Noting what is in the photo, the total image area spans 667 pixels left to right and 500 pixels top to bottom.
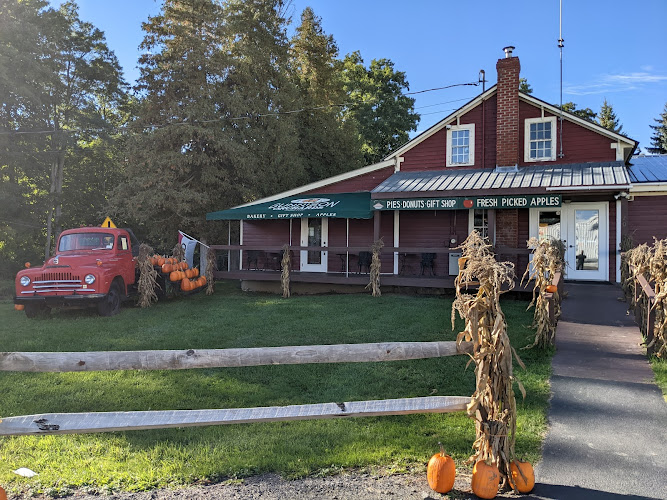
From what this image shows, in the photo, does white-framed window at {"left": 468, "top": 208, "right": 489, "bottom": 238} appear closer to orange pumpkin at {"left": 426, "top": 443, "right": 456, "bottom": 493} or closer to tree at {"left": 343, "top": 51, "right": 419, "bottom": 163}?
orange pumpkin at {"left": 426, "top": 443, "right": 456, "bottom": 493}

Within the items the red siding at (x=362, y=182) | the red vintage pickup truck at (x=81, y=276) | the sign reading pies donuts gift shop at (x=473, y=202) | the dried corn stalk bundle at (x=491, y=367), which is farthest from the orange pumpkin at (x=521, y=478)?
the red siding at (x=362, y=182)

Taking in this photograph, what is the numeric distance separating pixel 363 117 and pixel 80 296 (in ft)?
91.8

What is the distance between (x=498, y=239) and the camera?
14.9 m

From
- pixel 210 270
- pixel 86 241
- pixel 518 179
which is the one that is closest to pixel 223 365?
pixel 86 241

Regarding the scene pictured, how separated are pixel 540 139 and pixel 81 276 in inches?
521

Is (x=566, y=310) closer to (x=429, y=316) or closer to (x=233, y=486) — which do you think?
(x=429, y=316)

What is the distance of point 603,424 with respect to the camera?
4.55m

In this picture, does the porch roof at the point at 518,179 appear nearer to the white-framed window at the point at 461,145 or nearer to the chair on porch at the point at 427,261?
the white-framed window at the point at 461,145

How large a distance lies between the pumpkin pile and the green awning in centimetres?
289

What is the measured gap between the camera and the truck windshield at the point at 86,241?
1250 centimetres

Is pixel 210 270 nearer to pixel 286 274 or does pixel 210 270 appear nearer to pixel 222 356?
pixel 286 274

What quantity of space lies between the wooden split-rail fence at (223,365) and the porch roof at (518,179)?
35.4ft

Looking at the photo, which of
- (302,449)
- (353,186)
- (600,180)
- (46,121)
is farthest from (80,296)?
(46,121)

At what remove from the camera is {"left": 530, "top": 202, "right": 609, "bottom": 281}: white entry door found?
14451 millimetres
